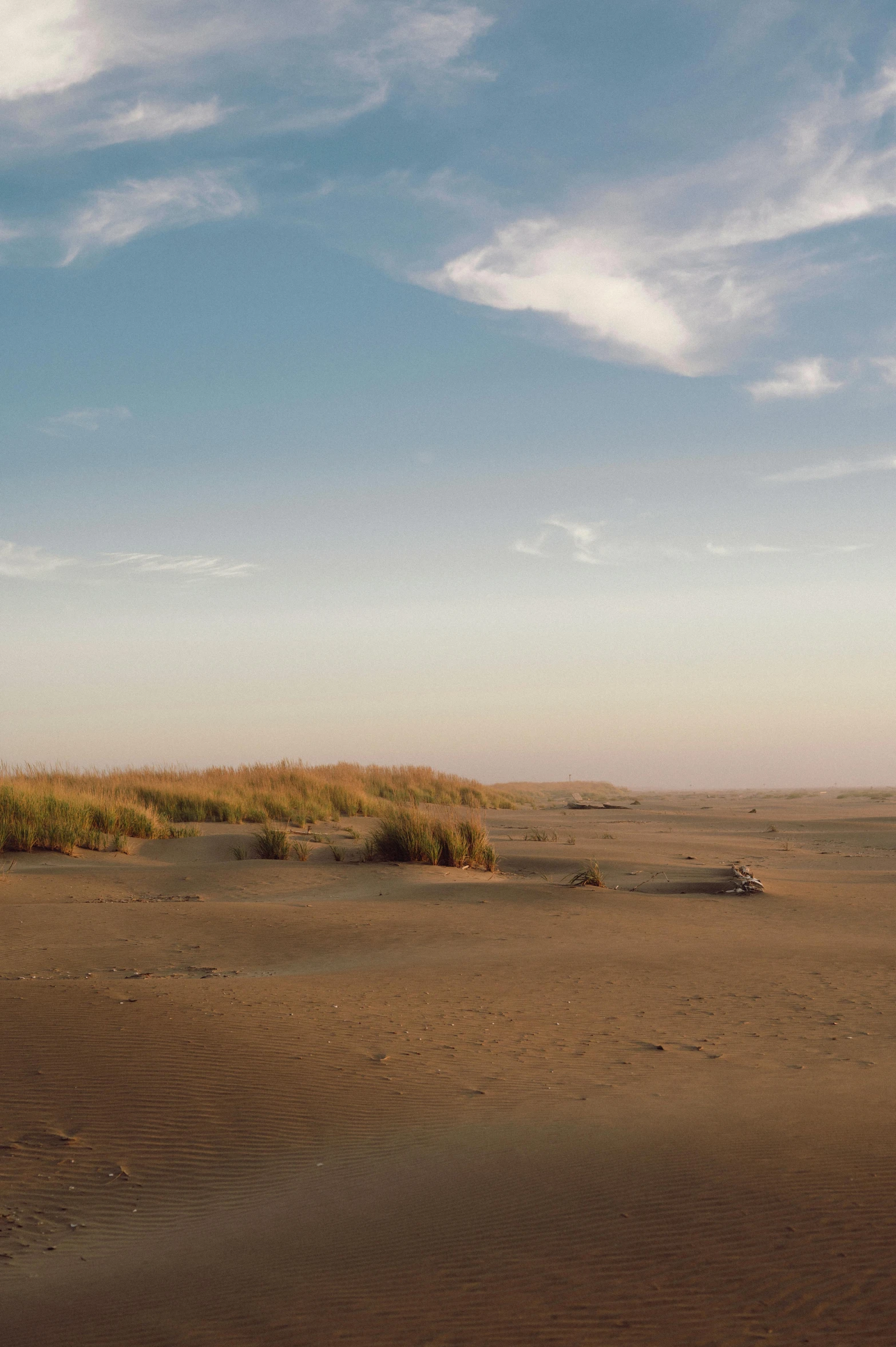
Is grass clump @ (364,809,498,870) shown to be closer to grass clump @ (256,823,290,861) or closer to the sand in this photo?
grass clump @ (256,823,290,861)

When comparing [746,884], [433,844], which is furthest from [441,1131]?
[433,844]

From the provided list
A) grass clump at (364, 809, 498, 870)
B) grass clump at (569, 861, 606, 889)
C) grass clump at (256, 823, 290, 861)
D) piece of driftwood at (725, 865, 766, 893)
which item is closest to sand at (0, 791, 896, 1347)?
piece of driftwood at (725, 865, 766, 893)

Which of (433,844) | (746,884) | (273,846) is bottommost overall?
(746,884)

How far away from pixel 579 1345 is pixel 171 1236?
1.61 meters

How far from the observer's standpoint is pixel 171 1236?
3.44 meters

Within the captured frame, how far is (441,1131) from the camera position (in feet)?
14.1

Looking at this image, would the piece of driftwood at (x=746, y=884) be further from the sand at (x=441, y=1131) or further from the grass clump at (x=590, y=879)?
the sand at (x=441, y=1131)

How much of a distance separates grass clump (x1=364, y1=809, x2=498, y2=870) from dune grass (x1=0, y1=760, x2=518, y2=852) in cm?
316

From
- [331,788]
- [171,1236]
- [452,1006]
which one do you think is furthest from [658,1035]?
[331,788]

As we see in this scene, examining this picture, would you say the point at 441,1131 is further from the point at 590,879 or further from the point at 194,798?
the point at 194,798

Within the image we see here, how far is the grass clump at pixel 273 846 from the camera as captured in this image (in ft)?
49.1

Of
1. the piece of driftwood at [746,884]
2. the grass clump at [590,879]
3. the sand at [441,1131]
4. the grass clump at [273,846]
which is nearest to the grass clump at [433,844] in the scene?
the grass clump at [273,846]

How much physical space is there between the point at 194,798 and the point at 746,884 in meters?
12.9

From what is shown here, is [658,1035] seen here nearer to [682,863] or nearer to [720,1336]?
[720,1336]
